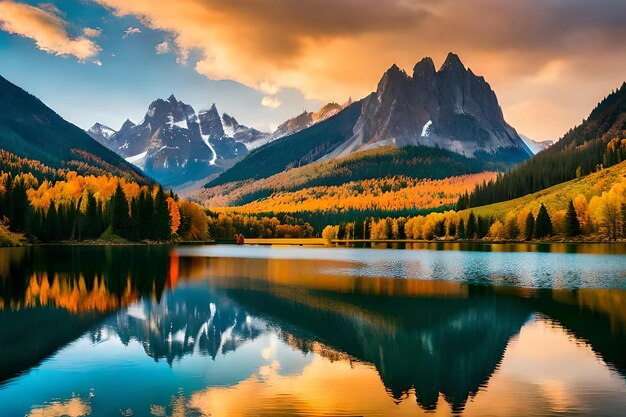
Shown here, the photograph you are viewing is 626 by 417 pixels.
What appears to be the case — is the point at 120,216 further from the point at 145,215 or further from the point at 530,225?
the point at 530,225

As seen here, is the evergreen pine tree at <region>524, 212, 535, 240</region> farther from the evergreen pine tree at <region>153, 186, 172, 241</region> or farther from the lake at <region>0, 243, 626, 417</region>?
the lake at <region>0, 243, 626, 417</region>

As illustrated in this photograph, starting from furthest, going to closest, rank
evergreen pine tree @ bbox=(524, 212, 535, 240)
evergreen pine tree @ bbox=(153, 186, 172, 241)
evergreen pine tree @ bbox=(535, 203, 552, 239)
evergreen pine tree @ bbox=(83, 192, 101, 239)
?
1. evergreen pine tree @ bbox=(524, 212, 535, 240)
2. evergreen pine tree @ bbox=(535, 203, 552, 239)
3. evergreen pine tree @ bbox=(153, 186, 172, 241)
4. evergreen pine tree @ bbox=(83, 192, 101, 239)

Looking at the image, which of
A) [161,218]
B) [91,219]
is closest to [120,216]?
[91,219]

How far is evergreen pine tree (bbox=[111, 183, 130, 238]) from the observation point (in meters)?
172

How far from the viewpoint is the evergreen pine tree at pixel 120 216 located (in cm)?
17175

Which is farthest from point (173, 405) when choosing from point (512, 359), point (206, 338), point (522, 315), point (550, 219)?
point (550, 219)

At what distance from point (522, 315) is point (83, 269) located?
199 ft

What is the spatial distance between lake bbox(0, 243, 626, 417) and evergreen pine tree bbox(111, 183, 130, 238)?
11658 cm

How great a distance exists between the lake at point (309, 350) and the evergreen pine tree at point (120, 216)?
382ft

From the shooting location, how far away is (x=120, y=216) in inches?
6801

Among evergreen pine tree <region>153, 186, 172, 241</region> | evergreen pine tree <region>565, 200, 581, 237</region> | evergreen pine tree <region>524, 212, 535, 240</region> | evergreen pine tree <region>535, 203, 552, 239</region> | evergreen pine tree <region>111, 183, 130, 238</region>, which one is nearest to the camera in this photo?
evergreen pine tree <region>111, 183, 130, 238</region>

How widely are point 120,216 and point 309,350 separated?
15604cm

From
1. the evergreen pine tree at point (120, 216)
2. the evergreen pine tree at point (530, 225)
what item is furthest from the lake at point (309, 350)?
the evergreen pine tree at point (530, 225)

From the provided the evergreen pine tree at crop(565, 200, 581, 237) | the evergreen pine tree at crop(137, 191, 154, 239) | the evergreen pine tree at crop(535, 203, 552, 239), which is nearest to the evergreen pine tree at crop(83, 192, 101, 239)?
the evergreen pine tree at crop(137, 191, 154, 239)
